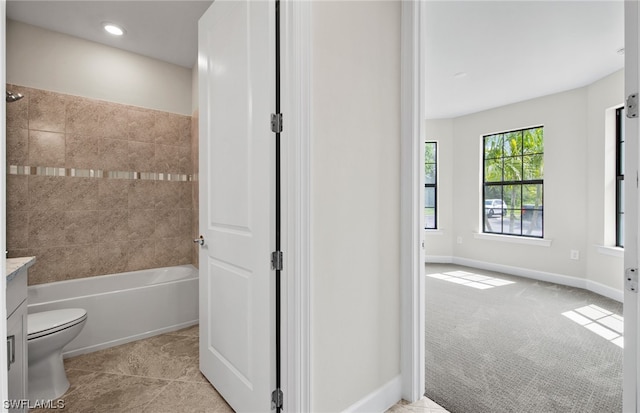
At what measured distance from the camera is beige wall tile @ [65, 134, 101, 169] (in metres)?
2.78

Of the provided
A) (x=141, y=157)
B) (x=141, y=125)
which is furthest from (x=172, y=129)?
(x=141, y=157)

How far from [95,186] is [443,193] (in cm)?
509

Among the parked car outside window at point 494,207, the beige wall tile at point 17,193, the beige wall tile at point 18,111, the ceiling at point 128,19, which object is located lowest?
the parked car outside window at point 494,207

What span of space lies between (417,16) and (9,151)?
3130mm

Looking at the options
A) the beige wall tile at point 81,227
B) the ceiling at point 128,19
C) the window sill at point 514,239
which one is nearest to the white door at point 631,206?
the ceiling at point 128,19

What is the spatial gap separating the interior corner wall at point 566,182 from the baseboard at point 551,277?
3 centimetres

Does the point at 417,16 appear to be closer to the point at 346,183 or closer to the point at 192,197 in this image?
the point at 346,183

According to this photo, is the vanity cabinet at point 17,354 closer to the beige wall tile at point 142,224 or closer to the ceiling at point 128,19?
the beige wall tile at point 142,224

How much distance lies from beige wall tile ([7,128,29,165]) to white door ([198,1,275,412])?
176cm

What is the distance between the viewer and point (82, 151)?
284cm

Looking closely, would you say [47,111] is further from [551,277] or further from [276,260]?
[551,277]

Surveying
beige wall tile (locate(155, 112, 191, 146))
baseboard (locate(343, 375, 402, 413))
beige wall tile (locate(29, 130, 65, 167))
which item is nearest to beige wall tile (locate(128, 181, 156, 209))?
beige wall tile (locate(155, 112, 191, 146))

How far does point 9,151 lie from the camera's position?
2510mm

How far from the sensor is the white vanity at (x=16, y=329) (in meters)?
1.24
